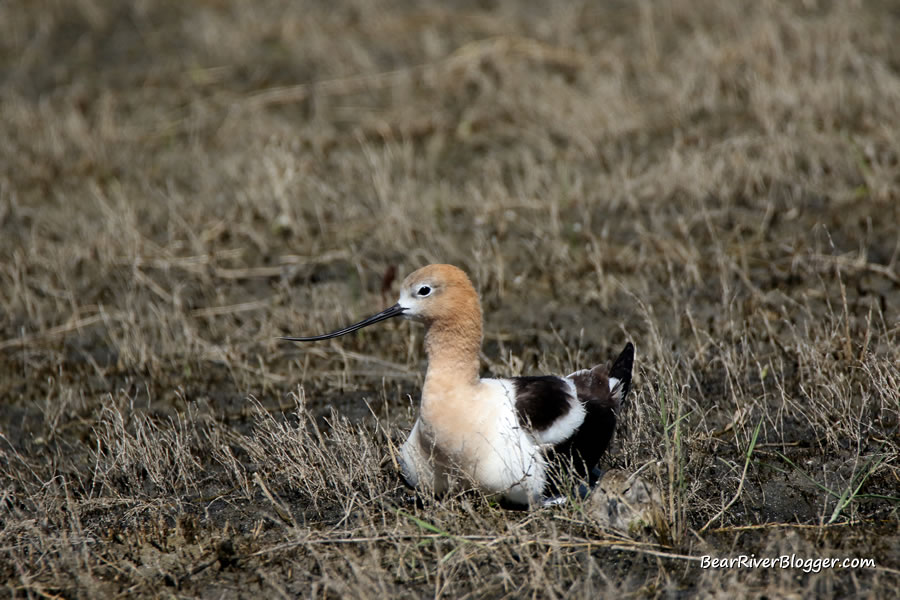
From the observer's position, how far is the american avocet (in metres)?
4.09

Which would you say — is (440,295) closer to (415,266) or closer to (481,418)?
(481,418)

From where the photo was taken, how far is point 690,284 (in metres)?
6.22

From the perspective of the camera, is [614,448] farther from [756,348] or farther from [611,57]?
[611,57]

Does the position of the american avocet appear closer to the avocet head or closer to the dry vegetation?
the avocet head

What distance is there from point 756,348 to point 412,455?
2386 mm

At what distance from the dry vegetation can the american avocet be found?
16cm

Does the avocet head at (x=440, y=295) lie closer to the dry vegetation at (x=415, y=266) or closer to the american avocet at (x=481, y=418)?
the american avocet at (x=481, y=418)

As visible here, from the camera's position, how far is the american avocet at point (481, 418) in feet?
13.4

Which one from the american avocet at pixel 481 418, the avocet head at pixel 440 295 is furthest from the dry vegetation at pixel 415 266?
the avocet head at pixel 440 295

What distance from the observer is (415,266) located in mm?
6742

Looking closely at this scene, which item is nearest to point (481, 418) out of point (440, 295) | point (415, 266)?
point (440, 295)

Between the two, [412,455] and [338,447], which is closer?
[412,455]

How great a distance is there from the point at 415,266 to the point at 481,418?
271cm

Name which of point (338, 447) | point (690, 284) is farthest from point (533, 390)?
point (690, 284)
